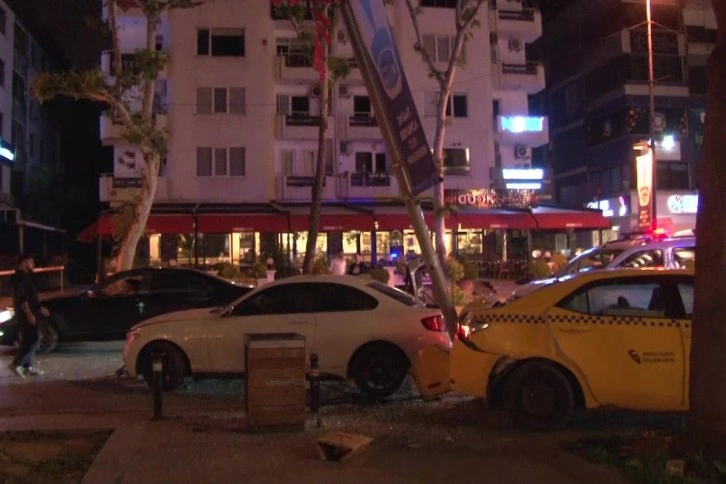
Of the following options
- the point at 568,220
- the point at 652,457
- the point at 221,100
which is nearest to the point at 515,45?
the point at 568,220

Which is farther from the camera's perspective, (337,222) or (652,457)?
(337,222)

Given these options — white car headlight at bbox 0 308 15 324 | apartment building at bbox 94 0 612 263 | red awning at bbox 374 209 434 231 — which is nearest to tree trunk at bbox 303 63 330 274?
white car headlight at bbox 0 308 15 324

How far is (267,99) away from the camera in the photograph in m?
35.1

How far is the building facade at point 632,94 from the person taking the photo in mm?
41469

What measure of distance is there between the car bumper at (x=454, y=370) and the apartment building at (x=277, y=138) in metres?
22.7

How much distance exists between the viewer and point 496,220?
33.0 metres

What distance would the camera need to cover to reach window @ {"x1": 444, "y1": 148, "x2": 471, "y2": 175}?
36.3m

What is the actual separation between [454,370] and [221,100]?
28.3m

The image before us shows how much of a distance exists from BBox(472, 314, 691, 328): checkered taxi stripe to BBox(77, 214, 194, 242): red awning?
23116 millimetres

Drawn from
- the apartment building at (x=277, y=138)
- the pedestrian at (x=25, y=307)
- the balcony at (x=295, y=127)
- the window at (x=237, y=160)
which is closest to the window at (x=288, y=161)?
the apartment building at (x=277, y=138)

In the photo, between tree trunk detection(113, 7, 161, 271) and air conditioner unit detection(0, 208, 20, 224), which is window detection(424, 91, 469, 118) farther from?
tree trunk detection(113, 7, 161, 271)

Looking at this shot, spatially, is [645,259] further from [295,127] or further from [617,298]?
[295,127]

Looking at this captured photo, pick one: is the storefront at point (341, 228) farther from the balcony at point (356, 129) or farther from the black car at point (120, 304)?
the black car at point (120, 304)

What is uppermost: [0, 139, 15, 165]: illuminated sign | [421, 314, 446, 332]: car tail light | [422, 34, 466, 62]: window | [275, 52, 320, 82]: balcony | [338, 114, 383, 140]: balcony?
[422, 34, 466, 62]: window
